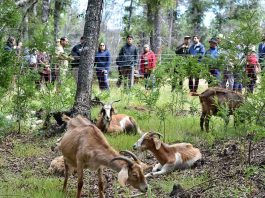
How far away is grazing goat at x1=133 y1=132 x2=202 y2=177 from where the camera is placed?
28.1ft

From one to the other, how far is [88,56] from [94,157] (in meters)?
4.36

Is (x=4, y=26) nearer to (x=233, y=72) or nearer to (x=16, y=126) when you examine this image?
(x=16, y=126)

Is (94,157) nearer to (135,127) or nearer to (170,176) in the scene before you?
(170,176)

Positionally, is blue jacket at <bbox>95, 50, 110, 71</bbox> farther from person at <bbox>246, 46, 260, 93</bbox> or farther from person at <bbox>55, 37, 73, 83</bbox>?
person at <bbox>246, 46, 260, 93</bbox>

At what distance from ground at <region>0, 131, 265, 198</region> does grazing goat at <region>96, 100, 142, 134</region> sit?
4.76ft

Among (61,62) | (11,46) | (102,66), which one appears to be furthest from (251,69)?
(102,66)

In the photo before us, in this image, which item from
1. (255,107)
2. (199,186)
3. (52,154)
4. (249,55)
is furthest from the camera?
(52,154)

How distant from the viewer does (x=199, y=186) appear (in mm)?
6785

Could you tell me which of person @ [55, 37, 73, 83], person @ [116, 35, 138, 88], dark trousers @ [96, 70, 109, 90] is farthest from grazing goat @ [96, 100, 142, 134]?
person @ [116, 35, 138, 88]

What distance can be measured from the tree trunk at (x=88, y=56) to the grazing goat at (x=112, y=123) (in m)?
0.42

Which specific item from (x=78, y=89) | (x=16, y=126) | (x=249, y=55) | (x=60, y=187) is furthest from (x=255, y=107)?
(x=16, y=126)

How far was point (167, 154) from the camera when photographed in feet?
28.8

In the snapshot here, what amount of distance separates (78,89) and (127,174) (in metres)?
4.91

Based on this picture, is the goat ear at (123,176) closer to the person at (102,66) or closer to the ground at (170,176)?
the ground at (170,176)
